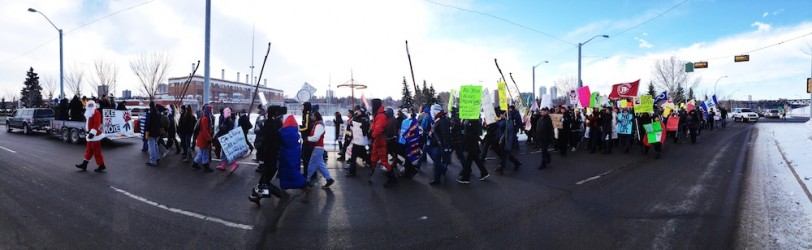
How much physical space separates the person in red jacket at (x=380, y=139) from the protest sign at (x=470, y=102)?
202 cm

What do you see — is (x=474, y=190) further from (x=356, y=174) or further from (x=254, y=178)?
(x=254, y=178)

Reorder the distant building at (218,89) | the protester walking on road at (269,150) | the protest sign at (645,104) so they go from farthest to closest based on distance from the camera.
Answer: the distant building at (218,89) < the protest sign at (645,104) < the protester walking on road at (269,150)

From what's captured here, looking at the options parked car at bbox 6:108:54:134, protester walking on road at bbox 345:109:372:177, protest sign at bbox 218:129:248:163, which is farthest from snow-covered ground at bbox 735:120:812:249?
parked car at bbox 6:108:54:134

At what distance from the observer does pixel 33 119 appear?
64.5 ft

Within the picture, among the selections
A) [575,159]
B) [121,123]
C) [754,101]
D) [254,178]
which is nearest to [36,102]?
[121,123]

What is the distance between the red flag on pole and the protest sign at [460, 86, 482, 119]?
30.5 feet

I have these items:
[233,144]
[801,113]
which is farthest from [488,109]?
[801,113]

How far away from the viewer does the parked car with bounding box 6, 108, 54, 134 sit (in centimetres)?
1969

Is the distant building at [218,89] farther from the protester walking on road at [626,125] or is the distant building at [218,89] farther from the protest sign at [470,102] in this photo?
the protest sign at [470,102]

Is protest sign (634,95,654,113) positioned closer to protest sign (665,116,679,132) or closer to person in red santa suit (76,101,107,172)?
protest sign (665,116,679,132)

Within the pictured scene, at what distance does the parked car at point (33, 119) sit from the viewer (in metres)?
19.7

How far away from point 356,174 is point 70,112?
47.5 feet

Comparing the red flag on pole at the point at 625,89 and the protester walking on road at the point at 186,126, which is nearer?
the protester walking on road at the point at 186,126

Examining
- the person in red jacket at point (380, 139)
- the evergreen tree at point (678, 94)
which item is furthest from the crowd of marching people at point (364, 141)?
the evergreen tree at point (678, 94)
